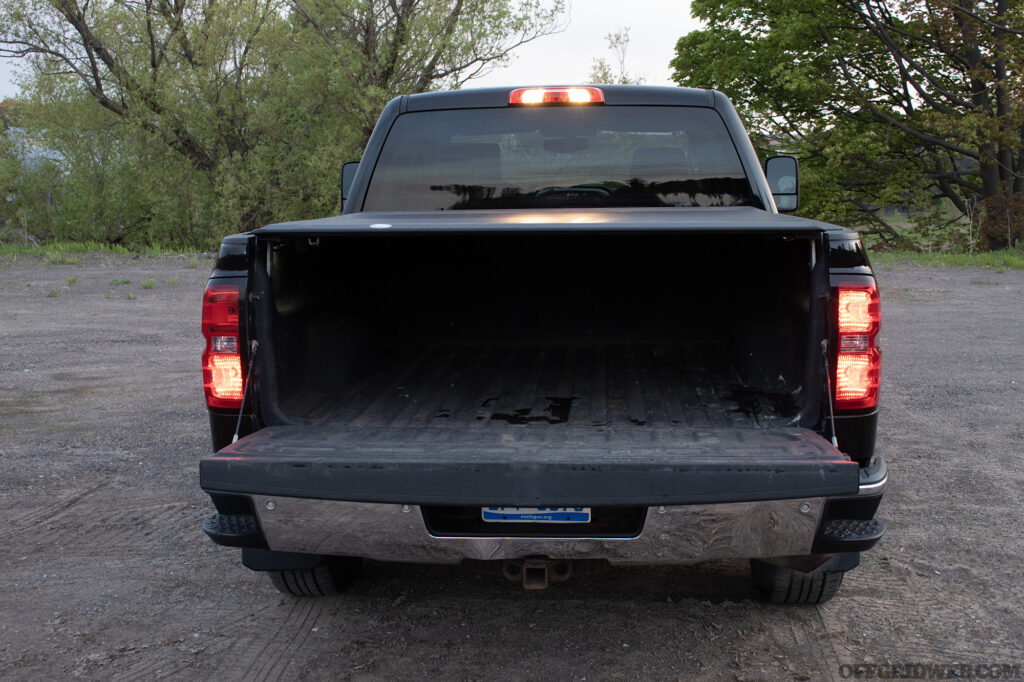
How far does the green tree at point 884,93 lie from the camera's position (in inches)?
894

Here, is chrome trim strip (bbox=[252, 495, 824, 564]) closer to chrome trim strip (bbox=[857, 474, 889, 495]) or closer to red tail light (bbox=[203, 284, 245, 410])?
chrome trim strip (bbox=[857, 474, 889, 495])

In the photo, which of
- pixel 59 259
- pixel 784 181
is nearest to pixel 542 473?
pixel 784 181

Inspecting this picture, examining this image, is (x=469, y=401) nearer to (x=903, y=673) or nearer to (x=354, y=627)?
(x=354, y=627)

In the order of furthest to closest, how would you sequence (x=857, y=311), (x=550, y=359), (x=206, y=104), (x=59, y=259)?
(x=206, y=104) → (x=59, y=259) → (x=550, y=359) → (x=857, y=311)

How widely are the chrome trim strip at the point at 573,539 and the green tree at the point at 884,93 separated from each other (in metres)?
→ 22.9

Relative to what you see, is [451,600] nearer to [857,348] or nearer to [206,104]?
[857,348]

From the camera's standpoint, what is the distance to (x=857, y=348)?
8.93ft

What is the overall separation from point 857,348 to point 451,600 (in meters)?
1.78

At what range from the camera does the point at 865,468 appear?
276 cm

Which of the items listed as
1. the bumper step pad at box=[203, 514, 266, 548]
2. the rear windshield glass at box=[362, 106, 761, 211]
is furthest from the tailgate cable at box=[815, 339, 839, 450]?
the bumper step pad at box=[203, 514, 266, 548]

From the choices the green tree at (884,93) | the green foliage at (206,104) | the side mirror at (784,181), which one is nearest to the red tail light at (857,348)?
the side mirror at (784,181)

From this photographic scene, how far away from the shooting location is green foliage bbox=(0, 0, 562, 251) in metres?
25.7

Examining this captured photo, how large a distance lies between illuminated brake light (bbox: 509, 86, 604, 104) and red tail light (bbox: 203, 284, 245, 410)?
6.85ft

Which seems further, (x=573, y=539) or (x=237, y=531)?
(x=237, y=531)
